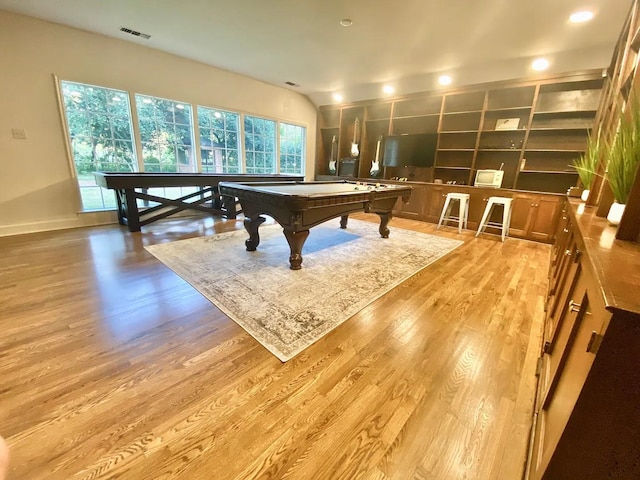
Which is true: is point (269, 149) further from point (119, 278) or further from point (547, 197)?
point (547, 197)

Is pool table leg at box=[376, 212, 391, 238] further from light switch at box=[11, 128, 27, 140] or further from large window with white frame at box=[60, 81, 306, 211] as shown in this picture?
light switch at box=[11, 128, 27, 140]

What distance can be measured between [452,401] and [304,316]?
3.32 feet

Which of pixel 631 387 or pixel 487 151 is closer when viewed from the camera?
pixel 631 387

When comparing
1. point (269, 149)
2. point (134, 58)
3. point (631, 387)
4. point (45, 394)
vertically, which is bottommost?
point (45, 394)

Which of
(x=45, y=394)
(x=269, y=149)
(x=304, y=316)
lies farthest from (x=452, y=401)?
(x=269, y=149)

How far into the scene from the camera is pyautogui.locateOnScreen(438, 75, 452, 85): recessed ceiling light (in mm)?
4677

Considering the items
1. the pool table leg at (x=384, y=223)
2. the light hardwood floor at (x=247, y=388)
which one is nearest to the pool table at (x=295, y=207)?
the pool table leg at (x=384, y=223)

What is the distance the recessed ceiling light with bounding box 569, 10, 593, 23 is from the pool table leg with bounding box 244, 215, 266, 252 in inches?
156

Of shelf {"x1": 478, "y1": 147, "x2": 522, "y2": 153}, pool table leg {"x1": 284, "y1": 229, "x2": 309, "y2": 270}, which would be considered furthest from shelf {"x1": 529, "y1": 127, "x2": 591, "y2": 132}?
pool table leg {"x1": 284, "y1": 229, "x2": 309, "y2": 270}

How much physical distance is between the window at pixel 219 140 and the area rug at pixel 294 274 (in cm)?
223

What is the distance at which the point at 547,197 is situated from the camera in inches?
161

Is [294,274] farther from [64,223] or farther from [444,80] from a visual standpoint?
[444,80]

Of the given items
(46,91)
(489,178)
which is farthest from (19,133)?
(489,178)

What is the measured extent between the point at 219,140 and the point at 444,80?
441 centimetres
